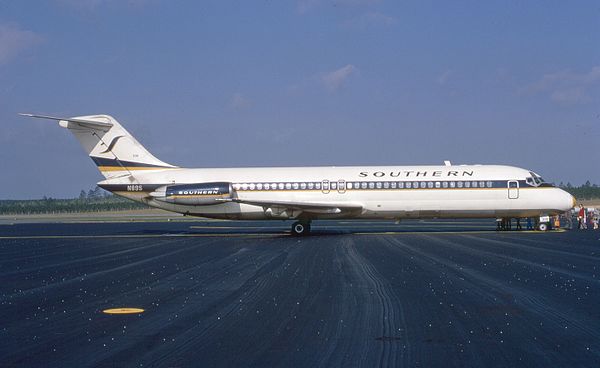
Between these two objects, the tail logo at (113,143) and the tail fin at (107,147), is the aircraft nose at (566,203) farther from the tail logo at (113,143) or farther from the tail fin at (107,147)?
the tail logo at (113,143)

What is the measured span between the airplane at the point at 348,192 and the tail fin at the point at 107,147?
0.26 meters

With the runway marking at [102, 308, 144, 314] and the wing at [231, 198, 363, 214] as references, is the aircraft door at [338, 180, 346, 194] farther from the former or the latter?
the runway marking at [102, 308, 144, 314]

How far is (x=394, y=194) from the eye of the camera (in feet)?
99.9

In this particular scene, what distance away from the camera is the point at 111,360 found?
6.95 m

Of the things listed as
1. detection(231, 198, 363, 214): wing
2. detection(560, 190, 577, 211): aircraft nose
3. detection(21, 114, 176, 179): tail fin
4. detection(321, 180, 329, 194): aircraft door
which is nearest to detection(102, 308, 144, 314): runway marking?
detection(231, 198, 363, 214): wing

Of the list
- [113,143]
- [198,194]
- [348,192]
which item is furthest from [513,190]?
[113,143]

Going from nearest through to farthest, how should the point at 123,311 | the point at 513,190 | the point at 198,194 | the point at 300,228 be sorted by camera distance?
the point at 123,311 → the point at 513,190 → the point at 198,194 → the point at 300,228

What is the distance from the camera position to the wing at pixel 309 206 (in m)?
29.5

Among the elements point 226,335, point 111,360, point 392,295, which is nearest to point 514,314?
point 392,295

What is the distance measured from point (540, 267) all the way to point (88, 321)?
36.6ft

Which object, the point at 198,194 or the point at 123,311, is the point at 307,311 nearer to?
the point at 123,311

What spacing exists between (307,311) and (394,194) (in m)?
21.0

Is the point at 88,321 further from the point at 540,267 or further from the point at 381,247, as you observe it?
the point at 381,247

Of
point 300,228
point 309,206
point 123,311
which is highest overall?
point 309,206
